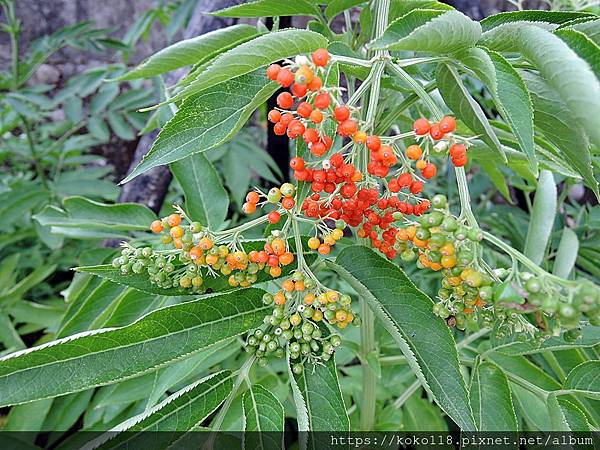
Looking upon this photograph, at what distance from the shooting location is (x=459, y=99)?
69 cm

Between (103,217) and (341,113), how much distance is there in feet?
2.73

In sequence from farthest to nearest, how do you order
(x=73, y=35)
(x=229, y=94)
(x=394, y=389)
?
(x=73, y=35)
(x=394, y=389)
(x=229, y=94)

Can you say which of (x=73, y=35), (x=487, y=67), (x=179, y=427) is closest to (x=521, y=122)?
(x=487, y=67)

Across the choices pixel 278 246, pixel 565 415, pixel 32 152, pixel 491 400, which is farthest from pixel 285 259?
pixel 32 152

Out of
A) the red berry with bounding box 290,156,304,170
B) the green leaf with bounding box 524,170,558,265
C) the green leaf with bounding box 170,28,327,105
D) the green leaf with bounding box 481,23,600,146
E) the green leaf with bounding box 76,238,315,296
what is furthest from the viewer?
the green leaf with bounding box 524,170,558,265

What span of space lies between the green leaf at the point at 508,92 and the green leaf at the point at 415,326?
266 mm

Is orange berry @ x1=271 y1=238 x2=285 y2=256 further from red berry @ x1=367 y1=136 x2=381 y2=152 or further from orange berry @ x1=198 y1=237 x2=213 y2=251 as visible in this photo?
red berry @ x1=367 y1=136 x2=381 y2=152

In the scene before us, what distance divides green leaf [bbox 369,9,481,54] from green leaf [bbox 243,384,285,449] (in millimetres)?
552

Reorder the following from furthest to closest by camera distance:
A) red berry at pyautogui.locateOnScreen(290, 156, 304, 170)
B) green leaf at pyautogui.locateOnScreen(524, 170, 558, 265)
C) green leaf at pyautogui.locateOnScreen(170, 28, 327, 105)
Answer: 1. green leaf at pyautogui.locateOnScreen(524, 170, 558, 265)
2. red berry at pyautogui.locateOnScreen(290, 156, 304, 170)
3. green leaf at pyautogui.locateOnScreen(170, 28, 327, 105)

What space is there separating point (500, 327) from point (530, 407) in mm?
389

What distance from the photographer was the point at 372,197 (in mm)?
733

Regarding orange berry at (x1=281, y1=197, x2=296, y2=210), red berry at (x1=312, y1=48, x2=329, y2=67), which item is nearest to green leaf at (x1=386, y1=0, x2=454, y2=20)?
red berry at (x1=312, y1=48, x2=329, y2=67)

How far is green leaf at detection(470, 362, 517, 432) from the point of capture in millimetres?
830

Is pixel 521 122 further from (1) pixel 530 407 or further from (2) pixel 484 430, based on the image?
(1) pixel 530 407
